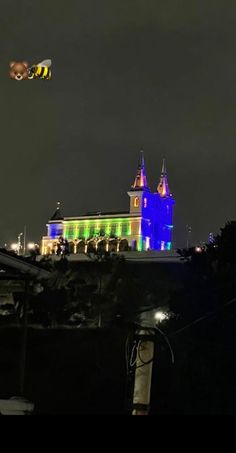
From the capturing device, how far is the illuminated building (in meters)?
110

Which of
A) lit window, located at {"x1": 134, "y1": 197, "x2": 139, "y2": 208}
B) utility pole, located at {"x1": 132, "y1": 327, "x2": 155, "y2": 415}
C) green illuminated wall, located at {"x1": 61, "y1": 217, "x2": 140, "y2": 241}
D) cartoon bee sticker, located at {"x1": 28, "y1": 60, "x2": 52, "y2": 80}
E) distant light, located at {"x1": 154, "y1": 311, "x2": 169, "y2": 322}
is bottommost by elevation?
utility pole, located at {"x1": 132, "y1": 327, "x2": 155, "y2": 415}

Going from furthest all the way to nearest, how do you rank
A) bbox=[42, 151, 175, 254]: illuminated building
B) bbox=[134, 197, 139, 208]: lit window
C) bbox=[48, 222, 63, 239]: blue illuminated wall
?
bbox=[48, 222, 63, 239]: blue illuminated wall < bbox=[134, 197, 139, 208]: lit window < bbox=[42, 151, 175, 254]: illuminated building

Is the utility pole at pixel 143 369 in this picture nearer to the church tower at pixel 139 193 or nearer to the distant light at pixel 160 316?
the distant light at pixel 160 316

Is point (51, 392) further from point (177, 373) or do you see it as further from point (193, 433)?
point (193, 433)

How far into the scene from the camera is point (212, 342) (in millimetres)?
19500

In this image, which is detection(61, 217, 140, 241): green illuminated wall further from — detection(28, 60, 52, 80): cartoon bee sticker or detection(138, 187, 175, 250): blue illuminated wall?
detection(28, 60, 52, 80): cartoon bee sticker

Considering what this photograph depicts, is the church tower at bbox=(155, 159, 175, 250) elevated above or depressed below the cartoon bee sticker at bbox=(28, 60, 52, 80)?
above

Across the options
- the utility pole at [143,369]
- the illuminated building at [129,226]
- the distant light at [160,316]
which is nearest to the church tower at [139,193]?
the illuminated building at [129,226]

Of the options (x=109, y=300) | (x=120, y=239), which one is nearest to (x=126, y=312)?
(x=109, y=300)

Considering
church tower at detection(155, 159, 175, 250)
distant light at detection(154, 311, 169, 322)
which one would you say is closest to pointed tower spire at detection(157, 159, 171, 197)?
church tower at detection(155, 159, 175, 250)

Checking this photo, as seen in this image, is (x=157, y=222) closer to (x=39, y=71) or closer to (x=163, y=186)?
(x=163, y=186)

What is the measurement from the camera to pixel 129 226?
112 m

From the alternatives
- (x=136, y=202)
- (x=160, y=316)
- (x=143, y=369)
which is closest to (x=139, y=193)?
(x=136, y=202)

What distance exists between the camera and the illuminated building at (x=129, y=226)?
10962cm
